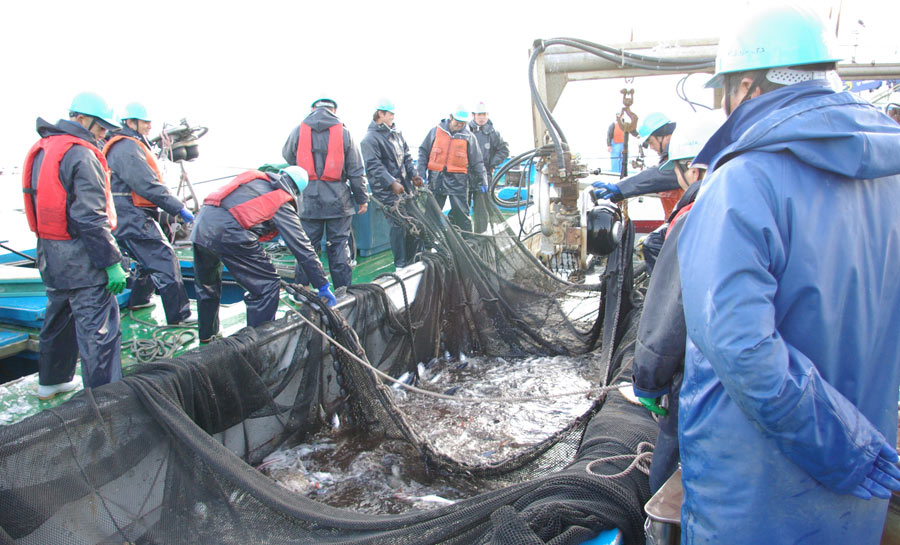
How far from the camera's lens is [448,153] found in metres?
7.69

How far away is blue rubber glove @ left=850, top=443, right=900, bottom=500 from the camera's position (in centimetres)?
121

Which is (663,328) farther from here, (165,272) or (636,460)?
(165,272)

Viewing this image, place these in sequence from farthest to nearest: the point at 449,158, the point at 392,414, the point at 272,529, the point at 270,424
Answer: the point at 449,158 < the point at 270,424 < the point at 392,414 < the point at 272,529

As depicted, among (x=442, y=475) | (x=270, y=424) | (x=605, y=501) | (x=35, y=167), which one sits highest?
(x=35, y=167)

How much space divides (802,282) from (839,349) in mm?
209

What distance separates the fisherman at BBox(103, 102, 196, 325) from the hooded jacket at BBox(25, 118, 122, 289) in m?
1.29

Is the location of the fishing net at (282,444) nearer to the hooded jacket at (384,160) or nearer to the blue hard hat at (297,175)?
the blue hard hat at (297,175)

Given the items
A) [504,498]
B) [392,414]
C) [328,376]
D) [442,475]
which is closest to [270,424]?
[328,376]

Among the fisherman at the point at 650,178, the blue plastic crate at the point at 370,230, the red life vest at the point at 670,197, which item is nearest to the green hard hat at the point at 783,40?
the fisherman at the point at 650,178

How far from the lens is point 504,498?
1950 millimetres

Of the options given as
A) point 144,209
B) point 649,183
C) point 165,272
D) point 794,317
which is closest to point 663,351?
point 794,317

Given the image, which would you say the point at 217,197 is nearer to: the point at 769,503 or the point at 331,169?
the point at 331,169

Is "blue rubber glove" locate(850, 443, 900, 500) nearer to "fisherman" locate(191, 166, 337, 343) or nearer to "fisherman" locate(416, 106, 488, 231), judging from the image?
"fisherman" locate(191, 166, 337, 343)

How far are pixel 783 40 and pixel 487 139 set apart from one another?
25.6 ft
